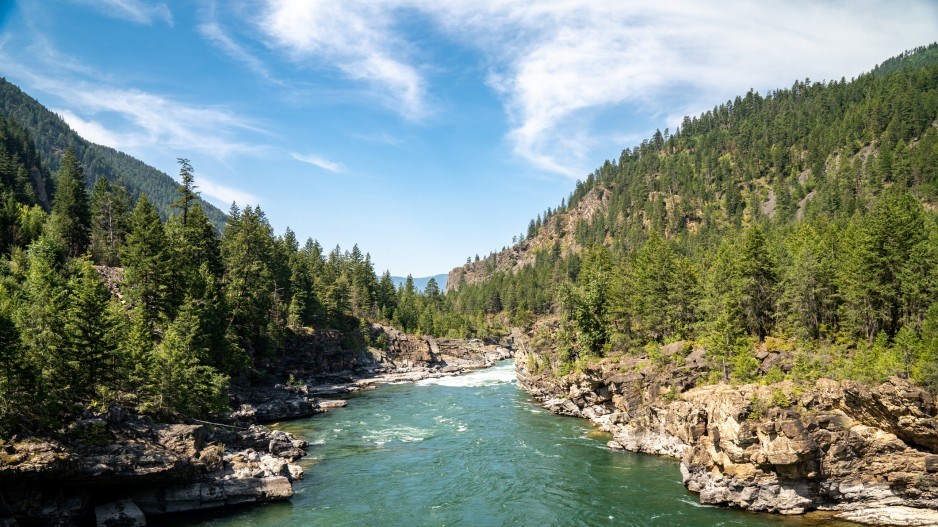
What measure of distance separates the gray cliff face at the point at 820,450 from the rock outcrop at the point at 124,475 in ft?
103

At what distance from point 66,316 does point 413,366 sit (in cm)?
8308

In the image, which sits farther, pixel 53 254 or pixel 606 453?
pixel 53 254

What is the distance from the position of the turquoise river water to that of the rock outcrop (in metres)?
1.51

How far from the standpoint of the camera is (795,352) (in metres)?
41.3

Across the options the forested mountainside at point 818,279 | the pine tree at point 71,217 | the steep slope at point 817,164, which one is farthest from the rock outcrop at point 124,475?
the steep slope at point 817,164

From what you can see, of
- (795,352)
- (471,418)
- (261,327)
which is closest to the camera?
(795,352)

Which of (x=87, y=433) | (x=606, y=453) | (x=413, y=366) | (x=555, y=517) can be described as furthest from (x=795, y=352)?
(x=413, y=366)

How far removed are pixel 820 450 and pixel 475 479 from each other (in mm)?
24398

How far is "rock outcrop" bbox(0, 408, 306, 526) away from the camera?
2683cm

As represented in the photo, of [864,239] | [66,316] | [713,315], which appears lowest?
[66,316]

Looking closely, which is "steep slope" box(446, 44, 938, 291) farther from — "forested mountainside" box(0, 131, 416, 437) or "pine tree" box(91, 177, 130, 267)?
"pine tree" box(91, 177, 130, 267)

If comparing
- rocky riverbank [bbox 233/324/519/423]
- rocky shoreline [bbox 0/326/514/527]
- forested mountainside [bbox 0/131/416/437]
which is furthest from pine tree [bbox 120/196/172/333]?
rocky shoreline [bbox 0/326/514/527]

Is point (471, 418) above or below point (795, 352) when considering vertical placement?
below

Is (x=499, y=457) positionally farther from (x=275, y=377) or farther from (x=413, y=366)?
(x=413, y=366)
